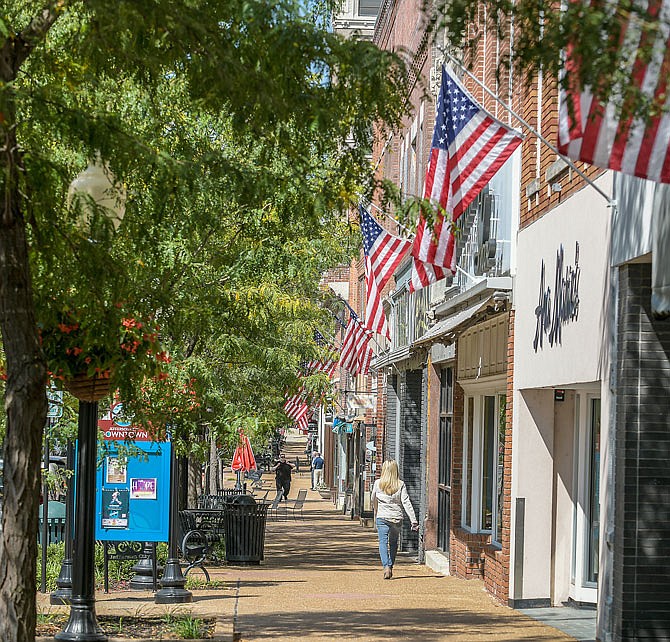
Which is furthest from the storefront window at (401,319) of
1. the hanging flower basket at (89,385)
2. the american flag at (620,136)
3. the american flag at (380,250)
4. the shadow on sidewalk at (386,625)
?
the american flag at (620,136)

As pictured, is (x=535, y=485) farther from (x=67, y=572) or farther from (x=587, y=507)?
(x=67, y=572)

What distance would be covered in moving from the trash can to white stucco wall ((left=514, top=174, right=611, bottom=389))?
7.77 m

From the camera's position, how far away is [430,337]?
18875 millimetres

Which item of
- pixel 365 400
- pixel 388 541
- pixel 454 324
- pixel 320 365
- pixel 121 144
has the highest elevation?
pixel 121 144

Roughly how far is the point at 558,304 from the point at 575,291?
0.81 m

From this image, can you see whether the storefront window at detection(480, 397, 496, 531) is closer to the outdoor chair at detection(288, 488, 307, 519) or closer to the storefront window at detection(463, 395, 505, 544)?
the storefront window at detection(463, 395, 505, 544)

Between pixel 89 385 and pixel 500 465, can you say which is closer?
pixel 89 385

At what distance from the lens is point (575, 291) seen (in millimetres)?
12523

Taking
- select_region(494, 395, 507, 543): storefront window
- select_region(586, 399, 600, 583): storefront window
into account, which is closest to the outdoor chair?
select_region(494, 395, 507, 543): storefront window

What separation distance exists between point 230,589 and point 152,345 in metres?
8.81

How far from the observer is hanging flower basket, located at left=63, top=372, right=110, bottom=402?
9547 millimetres

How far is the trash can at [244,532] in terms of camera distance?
2191cm

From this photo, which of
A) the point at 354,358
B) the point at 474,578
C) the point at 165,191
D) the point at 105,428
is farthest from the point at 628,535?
the point at 354,358

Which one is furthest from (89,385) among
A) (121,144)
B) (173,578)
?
(173,578)
